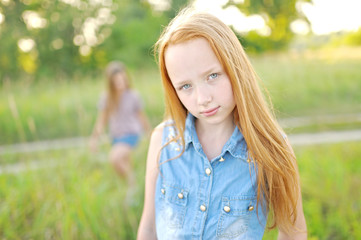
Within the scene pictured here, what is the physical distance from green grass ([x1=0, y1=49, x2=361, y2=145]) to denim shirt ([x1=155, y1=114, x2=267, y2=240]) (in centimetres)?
565

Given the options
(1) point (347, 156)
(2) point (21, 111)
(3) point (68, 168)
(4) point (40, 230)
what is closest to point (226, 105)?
(4) point (40, 230)

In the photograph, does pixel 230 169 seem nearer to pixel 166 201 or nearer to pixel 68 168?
pixel 166 201

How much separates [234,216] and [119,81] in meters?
3.82

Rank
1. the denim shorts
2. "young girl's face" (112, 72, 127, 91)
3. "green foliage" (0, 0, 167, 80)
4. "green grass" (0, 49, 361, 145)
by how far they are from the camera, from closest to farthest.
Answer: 1. the denim shorts
2. "young girl's face" (112, 72, 127, 91)
3. "green grass" (0, 49, 361, 145)
4. "green foliage" (0, 0, 167, 80)

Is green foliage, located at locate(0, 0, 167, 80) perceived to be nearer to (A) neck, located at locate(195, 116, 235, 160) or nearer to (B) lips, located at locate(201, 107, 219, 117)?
(A) neck, located at locate(195, 116, 235, 160)

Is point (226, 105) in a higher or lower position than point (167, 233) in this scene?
higher

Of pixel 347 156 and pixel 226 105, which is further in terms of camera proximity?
pixel 347 156

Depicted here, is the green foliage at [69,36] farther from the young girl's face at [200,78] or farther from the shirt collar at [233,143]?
the young girl's face at [200,78]

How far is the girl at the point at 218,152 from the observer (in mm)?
1128

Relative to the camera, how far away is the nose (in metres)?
1.11

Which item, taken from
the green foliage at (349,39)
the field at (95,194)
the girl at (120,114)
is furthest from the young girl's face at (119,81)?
the green foliage at (349,39)

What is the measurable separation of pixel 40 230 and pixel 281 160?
Answer: 191 cm

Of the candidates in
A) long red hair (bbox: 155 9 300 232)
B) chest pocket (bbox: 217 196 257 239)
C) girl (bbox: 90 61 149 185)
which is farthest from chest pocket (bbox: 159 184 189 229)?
girl (bbox: 90 61 149 185)

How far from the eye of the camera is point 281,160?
1221 mm
